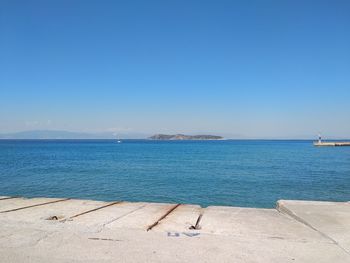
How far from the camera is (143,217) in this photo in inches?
257

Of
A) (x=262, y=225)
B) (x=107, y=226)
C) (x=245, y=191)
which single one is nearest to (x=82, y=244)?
(x=107, y=226)

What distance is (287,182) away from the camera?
24500 millimetres

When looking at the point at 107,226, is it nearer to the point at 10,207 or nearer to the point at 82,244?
the point at 82,244

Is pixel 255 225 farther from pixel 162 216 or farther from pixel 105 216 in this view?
pixel 105 216

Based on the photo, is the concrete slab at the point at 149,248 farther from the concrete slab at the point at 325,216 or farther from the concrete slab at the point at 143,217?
the concrete slab at the point at 325,216

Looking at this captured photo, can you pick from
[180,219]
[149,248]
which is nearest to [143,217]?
[180,219]

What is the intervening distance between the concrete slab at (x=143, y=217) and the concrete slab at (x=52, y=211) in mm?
1224

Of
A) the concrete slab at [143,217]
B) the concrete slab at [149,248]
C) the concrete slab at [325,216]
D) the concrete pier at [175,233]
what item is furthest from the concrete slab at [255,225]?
the concrete slab at [143,217]

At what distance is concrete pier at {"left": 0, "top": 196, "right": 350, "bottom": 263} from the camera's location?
4.21m

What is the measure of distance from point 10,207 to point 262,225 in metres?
5.78

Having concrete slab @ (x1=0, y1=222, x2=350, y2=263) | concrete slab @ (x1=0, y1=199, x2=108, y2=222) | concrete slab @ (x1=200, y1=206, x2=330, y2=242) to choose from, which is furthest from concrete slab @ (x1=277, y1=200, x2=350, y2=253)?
concrete slab @ (x1=0, y1=199, x2=108, y2=222)

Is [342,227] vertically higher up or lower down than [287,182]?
higher up

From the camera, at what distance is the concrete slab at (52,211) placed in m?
6.36

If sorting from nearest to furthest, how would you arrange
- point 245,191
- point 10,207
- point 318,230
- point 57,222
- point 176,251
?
point 176,251 → point 318,230 → point 57,222 → point 10,207 → point 245,191
